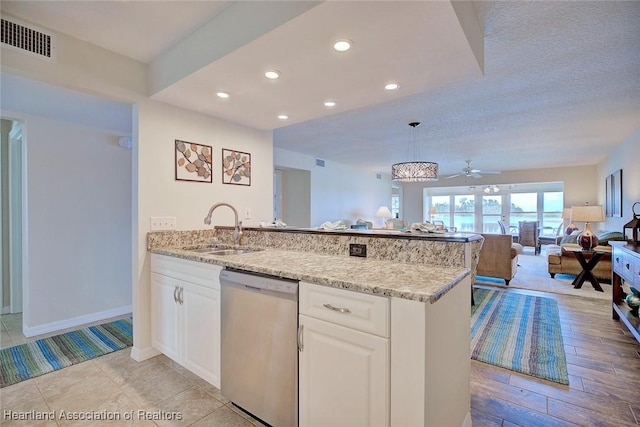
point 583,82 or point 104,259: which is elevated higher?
point 583,82

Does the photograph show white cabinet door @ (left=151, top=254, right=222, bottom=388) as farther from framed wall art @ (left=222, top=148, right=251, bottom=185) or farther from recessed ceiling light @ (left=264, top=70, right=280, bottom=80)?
recessed ceiling light @ (left=264, top=70, right=280, bottom=80)

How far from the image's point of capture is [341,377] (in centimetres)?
128

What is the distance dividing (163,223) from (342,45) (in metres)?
1.99

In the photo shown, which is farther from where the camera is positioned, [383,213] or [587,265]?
[383,213]

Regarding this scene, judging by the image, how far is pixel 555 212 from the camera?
29.5ft

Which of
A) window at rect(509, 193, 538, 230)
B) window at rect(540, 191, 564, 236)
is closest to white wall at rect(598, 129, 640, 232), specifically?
window at rect(540, 191, 564, 236)

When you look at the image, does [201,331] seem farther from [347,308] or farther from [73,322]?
[73,322]

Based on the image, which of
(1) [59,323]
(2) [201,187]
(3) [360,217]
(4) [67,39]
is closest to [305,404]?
(2) [201,187]

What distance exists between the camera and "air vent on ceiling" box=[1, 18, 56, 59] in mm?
1771

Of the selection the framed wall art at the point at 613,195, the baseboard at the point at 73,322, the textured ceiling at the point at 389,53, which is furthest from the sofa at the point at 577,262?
the baseboard at the point at 73,322

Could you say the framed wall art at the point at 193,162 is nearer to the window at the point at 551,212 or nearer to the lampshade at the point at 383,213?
the lampshade at the point at 383,213

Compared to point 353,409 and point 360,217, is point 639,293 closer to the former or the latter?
point 353,409

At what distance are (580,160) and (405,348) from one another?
8.36 meters

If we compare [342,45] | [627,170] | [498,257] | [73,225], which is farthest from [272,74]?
[627,170]
